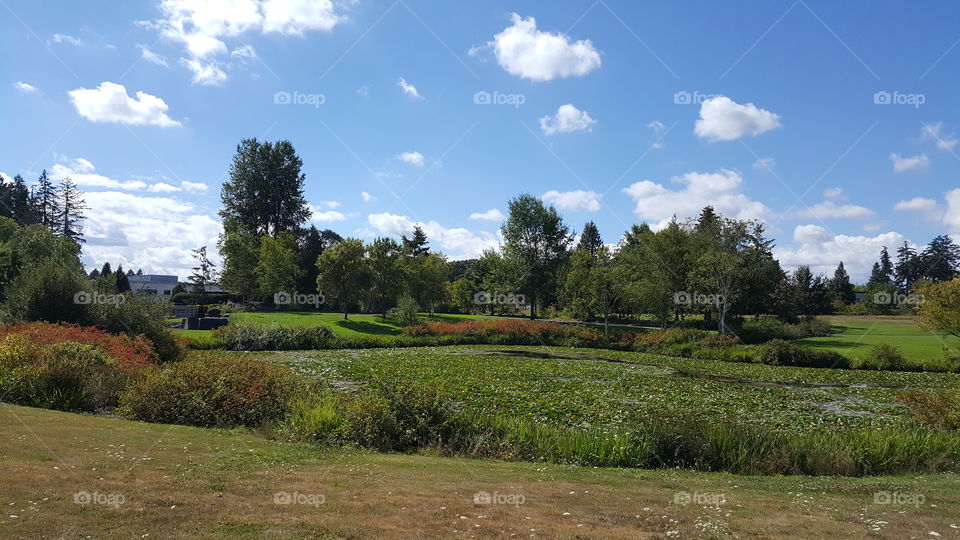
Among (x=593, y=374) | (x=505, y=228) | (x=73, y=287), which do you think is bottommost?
(x=593, y=374)

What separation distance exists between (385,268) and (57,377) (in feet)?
139

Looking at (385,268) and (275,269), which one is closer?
(385,268)

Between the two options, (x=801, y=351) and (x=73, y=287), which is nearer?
(x=73, y=287)

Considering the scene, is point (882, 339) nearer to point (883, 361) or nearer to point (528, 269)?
point (883, 361)

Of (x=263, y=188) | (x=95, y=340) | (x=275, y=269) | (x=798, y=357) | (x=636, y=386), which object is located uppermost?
(x=263, y=188)

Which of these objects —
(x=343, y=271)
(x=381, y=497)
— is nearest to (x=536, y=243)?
(x=343, y=271)

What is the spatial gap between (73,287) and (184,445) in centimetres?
1984

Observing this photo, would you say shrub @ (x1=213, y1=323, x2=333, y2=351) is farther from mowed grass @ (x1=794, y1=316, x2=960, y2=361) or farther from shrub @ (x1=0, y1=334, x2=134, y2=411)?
mowed grass @ (x1=794, y1=316, x2=960, y2=361)

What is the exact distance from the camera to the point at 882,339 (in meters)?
42.6

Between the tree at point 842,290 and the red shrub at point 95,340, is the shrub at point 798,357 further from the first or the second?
the tree at point 842,290

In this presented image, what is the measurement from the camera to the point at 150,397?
12.1 meters

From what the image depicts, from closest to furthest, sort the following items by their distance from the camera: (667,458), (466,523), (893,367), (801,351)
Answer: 1. (466,523)
2. (667,458)
3. (893,367)
4. (801,351)

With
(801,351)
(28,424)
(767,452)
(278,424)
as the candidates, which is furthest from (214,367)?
(801,351)

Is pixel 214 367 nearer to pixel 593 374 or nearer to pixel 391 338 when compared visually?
pixel 593 374
